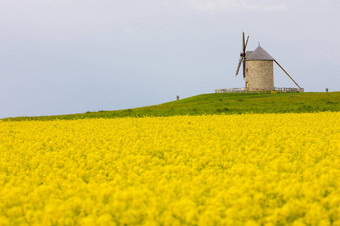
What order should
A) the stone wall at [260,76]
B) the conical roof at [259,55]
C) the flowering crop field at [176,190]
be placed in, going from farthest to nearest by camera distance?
the conical roof at [259,55], the stone wall at [260,76], the flowering crop field at [176,190]

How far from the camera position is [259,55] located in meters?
77.2

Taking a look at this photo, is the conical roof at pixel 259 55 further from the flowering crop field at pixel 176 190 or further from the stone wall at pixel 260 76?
the flowering crop field at pixel 176 190

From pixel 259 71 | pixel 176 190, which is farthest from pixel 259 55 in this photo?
pixel 176 190

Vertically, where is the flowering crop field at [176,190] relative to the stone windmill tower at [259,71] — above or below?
below

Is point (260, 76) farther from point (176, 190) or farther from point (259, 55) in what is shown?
point (176, 190)

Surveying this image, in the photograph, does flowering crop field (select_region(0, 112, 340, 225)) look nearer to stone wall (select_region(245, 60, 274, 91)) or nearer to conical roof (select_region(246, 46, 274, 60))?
stone wall (select_region(245, 60, 274, 91))

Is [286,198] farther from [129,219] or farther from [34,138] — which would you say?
[34,138]

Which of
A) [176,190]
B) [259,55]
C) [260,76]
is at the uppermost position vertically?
[259,55]

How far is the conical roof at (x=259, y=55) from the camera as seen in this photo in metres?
76.8

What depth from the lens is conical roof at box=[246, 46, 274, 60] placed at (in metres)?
76.8

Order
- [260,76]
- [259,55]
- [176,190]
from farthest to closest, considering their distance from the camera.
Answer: [259,55] < [260,76] < [176,190]

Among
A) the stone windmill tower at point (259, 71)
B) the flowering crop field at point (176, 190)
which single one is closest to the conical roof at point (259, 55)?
the stone windmill tower at point (259, 71)

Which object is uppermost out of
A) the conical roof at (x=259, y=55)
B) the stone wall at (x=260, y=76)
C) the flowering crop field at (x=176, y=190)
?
the conical roof at (x=259, y=55)

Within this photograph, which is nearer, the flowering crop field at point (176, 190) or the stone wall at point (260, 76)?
the flowering crop field at point (176, 190)
